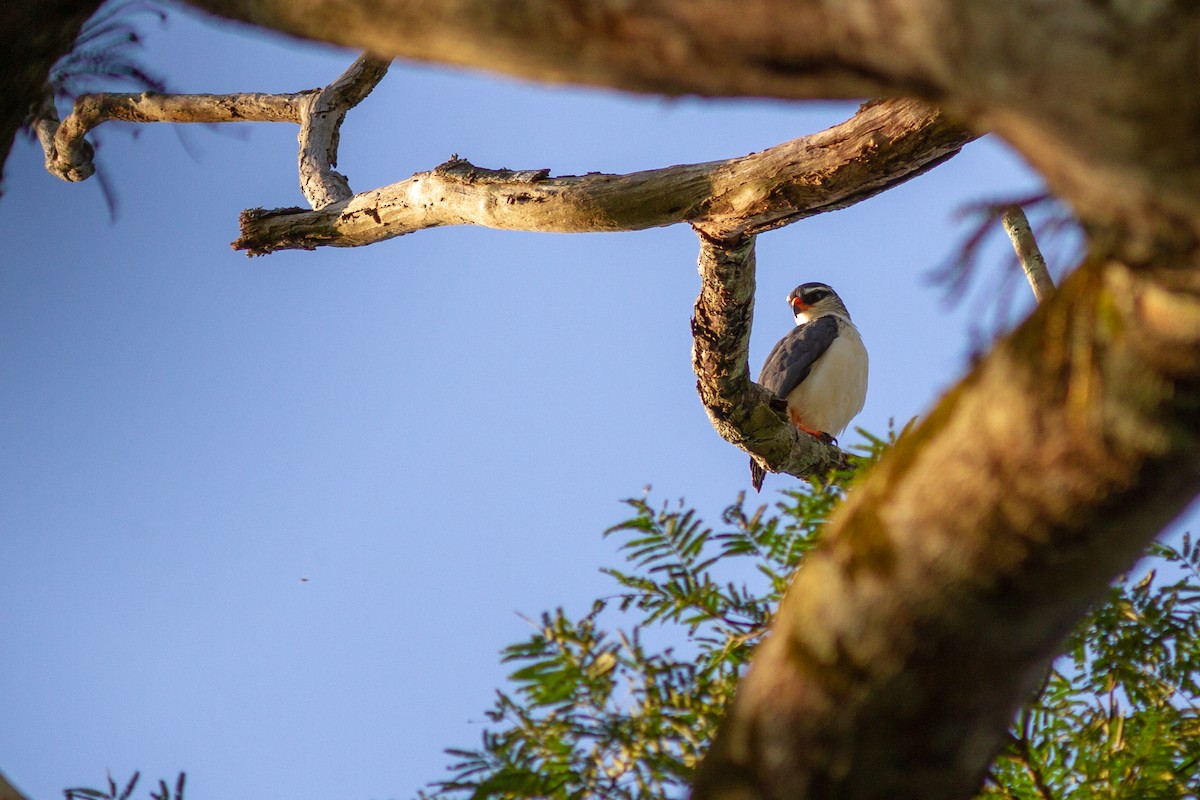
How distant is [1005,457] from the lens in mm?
1403

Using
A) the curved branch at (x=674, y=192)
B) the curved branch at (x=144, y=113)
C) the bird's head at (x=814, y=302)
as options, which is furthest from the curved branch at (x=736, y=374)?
the bird's head at (x=814, y=302)

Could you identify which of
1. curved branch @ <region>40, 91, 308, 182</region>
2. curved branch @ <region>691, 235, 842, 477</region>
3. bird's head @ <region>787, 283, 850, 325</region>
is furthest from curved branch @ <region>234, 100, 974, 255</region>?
bird's head @ <region>787, 283, 850, 325</region>

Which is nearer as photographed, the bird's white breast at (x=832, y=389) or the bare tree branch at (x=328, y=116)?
the bare tree branch at (x=328, y=116)

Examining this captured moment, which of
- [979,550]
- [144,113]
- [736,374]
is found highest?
[144,113]

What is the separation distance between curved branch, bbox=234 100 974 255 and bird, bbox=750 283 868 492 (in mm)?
5764

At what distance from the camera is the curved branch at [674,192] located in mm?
3758

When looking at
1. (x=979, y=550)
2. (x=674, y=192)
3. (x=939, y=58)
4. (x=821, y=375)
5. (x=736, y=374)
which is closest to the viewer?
(x=939, y=58)

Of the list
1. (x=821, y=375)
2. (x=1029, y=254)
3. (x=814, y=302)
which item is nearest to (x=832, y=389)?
(x=821, y=375)

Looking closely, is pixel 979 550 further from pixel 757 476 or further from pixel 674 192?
pixel 757 476

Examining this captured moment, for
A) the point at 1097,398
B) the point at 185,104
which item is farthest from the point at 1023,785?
the point at 185,104

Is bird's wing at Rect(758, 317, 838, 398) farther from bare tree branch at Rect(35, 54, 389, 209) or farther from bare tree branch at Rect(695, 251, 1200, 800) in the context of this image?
bare tree branch at Rect(695, 251, 1200, 800)

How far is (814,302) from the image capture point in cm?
1204

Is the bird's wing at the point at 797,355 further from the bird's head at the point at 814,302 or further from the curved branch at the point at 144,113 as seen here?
the curved branch at the point at 144,113

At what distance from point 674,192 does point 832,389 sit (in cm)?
635
